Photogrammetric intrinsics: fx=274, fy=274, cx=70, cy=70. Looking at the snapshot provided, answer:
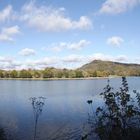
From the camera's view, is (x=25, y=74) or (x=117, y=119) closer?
(x=117, y=119)

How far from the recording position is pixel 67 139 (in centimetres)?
1727

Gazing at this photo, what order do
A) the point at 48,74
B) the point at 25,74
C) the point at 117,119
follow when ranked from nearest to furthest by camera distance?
1. the point at 117,119
2. the point at 25,74
3. the point at 48,74

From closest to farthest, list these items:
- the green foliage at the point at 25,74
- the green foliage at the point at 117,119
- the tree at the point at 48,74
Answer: the green foliage at the point at 117,119, the green foliage at the point at 25,74, the tree at the point at 48,74

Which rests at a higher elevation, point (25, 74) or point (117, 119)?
point (25, 74)

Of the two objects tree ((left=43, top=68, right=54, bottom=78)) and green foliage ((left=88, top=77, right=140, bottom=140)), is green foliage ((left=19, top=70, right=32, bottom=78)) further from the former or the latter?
green foliage ((left=88, top=77, right=140, bottom=140))

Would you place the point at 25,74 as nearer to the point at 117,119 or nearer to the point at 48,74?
the point at 48,74

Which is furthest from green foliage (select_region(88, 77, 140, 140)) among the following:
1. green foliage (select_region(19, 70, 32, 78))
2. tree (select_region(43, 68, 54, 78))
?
green foliage (select_region(19, 70, 32, 78))

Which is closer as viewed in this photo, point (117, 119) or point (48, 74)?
point (117, 119)

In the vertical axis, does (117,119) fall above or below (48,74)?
below

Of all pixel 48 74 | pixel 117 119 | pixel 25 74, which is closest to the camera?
pixel 117 119

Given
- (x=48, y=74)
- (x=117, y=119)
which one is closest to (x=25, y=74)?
(x=48, y=74)

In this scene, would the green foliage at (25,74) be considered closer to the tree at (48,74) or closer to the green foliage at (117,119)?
the tree at (48,74)

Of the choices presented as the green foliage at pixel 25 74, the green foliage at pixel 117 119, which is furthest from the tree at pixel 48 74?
the green foliage at pixel 117 119

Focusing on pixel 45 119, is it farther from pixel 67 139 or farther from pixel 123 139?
pixel 123 139
